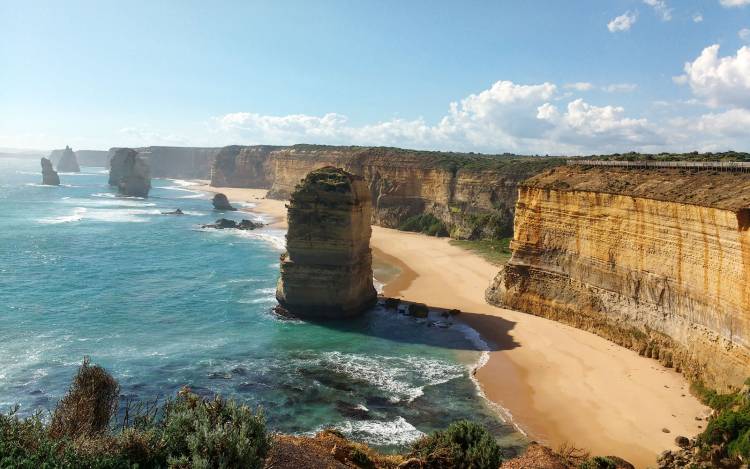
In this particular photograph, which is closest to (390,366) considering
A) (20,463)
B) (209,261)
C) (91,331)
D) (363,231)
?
(363,231)

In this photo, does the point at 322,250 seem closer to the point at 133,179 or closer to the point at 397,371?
the point at 397,371

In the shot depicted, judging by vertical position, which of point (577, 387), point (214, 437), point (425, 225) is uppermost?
point (214, 437)

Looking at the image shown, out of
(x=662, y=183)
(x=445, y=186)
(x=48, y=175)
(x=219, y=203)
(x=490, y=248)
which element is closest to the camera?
(x=662, y=183)

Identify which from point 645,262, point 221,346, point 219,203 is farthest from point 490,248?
point 219,203

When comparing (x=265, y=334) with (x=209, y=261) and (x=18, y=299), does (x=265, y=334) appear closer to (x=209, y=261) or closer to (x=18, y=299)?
(x=18, y=299)

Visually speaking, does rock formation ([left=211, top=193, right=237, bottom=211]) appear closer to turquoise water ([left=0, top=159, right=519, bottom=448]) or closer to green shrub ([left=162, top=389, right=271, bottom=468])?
turquoise water ([left=0, top=159, right=519, bottom=448])

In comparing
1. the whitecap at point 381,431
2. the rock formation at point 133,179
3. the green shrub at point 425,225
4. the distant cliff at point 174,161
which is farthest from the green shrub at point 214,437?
the distant cliff at point 174,161
